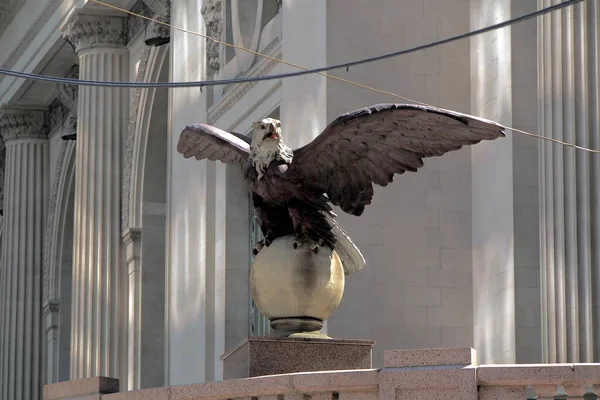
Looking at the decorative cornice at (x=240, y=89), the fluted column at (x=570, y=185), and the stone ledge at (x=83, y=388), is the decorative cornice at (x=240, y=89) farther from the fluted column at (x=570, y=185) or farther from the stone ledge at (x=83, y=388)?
the stone ledge at (x=83, y=388)

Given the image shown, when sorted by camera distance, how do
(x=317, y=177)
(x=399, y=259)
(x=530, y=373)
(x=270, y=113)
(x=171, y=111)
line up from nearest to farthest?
1. (x=530, y=373)
2. (x=317, y=177)
3. (x=399, y=259)
4. (x=270, y=113)
5. (x=171, y=111)

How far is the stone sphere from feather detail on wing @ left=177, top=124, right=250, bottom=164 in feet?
4.46

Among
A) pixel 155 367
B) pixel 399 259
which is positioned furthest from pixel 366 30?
pixel 155 367

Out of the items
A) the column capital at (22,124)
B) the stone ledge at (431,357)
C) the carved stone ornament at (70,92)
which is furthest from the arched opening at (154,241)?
the stone ledge at (431,357)

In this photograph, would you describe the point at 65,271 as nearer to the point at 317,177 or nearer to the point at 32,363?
the point at 32,363

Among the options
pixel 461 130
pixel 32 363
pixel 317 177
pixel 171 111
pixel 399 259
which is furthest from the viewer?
pixel 32 363

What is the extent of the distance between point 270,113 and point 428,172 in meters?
4.45

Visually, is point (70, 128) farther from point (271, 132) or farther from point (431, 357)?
point (431, 357)

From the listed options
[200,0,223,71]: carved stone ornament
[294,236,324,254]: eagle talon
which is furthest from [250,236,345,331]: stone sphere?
[200,0,223,71]: carved stone ornament

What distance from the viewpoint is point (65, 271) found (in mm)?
43344

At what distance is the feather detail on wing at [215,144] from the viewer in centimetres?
1407

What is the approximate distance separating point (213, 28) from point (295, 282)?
1592 centimetres

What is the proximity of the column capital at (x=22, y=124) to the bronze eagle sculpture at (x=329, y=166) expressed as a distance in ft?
100

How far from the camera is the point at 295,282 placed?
12633mm
